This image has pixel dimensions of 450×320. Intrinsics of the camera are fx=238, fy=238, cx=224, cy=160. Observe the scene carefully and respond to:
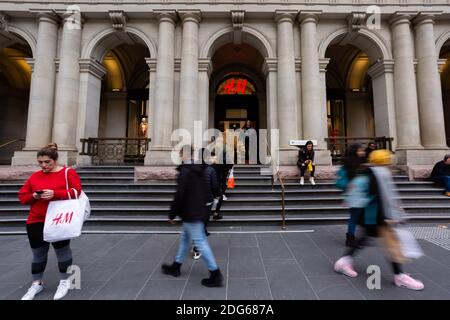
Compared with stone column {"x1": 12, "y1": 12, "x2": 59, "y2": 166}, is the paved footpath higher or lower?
lower

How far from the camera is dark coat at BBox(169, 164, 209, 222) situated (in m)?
3.39

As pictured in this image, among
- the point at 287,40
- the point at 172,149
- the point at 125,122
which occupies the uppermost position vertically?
the point at 287,40

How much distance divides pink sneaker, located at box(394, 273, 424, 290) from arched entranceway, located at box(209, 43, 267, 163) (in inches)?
526

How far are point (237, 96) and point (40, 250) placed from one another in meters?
15.0

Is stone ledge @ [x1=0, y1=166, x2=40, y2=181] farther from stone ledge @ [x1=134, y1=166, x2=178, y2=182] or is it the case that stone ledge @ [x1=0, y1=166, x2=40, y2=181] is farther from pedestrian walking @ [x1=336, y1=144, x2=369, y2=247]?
pedestrian walking @ [x1=336, y1=144, x2=369, y2=247]

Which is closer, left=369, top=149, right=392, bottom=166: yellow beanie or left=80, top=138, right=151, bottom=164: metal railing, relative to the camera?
left=369, top=149, right=392, bottom=166: yellow beanie

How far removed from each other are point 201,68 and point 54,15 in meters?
7.36

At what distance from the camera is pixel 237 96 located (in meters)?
16.7

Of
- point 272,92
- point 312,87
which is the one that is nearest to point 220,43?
point 272,92

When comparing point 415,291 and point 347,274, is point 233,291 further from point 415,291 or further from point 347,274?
point 415,291

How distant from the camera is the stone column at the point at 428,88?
35.5 feet

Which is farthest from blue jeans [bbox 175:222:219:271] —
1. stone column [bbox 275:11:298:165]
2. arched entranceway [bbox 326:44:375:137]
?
arched entranceway [bbox 326:44:375:137]
